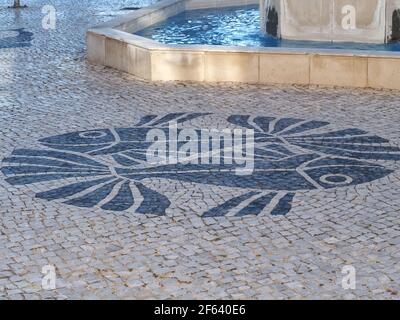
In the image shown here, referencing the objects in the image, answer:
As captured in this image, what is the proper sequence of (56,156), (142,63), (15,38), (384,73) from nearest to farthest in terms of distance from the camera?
(56,156) < (384,73) < (142,63) < (15,38)

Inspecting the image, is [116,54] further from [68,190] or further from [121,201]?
[121,201]

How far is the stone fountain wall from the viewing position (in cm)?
1357

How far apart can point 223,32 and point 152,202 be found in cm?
813

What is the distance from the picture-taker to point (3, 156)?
852 centimetres

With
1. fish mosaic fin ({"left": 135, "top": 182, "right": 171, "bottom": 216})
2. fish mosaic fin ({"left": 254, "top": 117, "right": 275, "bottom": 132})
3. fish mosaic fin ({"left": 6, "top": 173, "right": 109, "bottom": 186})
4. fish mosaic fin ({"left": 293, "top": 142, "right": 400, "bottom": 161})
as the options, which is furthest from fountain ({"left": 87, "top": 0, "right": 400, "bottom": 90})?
fish mosaic fin ({"left": 135, "top": 182, "right": 171, "bottom": 216})

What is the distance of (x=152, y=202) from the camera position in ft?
23.7

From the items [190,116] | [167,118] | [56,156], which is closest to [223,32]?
[190,116]

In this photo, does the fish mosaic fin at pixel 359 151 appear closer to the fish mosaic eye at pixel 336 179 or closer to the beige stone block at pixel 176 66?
the fish mosaic eye at pixel 336 179

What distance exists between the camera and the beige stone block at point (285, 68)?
444 inches

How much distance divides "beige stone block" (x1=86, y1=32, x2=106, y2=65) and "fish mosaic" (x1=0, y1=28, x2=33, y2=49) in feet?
5.97

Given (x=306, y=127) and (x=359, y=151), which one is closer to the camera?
(x=359, y=151)

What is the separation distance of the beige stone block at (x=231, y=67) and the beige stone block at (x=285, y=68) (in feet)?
0.42

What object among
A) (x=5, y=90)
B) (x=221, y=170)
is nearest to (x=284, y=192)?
(x=221, y=170)

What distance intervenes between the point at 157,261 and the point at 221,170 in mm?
2111
